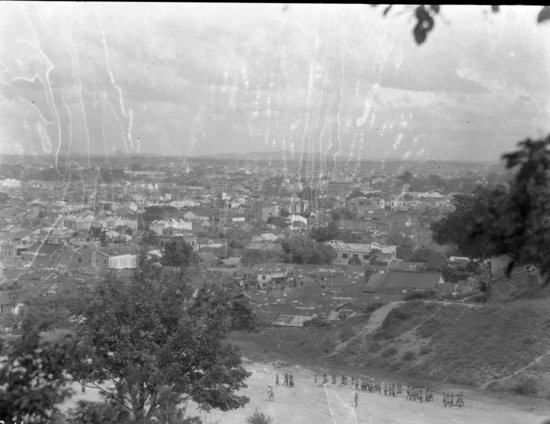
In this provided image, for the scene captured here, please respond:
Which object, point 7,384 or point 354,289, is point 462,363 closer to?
point 354,289

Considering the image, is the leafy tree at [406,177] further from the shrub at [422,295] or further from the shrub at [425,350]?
the shrub at [425,350]

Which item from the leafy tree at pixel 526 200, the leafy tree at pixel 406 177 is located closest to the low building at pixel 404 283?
the leafy tree at pixel 406 177

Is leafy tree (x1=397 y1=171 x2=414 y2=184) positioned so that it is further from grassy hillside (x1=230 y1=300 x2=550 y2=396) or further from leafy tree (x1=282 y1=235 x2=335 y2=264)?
grassy hillside (x1=230 y1=300 x2=550 y2=396)

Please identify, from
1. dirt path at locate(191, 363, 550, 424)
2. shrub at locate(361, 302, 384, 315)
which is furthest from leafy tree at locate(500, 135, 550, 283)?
shrub at locate(361, 302, 384, 315)

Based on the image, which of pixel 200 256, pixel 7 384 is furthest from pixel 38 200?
pixel 7 384

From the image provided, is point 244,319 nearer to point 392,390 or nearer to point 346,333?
point 346,333

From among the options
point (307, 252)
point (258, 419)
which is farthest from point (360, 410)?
point (307, 252)
